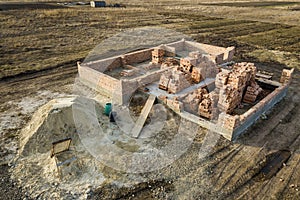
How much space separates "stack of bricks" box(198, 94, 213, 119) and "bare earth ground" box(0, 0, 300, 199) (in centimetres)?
140

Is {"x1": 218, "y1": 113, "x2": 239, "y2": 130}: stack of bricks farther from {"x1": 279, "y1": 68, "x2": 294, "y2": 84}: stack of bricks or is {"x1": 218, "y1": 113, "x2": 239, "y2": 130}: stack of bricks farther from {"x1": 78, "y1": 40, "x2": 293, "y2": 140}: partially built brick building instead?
{"x1": 279, "y1": 68, "x2": 294, "y2": 84}: stack of bricks

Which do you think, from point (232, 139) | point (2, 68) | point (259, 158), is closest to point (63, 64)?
point (2, 68)

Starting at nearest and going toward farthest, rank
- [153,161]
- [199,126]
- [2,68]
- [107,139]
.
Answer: [153,161]
[107,139]
[199,126]
[2,68]

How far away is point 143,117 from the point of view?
9703 millimetres

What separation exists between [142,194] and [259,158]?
4057 mm

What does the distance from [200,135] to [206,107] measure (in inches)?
53.0

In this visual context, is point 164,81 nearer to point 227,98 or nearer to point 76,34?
point 227,98

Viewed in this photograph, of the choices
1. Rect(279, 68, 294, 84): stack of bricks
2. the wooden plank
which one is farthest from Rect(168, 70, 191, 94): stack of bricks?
Rect(279, 68, 294, 84): stack of bricks

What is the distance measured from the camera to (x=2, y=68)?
1478 centimetres

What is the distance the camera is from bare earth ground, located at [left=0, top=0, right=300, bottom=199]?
6.95 m

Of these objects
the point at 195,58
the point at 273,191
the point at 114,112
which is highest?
the point at 195,58

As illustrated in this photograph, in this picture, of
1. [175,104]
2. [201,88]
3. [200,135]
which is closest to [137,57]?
[201,88]

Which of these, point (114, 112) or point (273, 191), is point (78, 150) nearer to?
point (114, 112)

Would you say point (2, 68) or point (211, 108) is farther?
point (2, 68)
